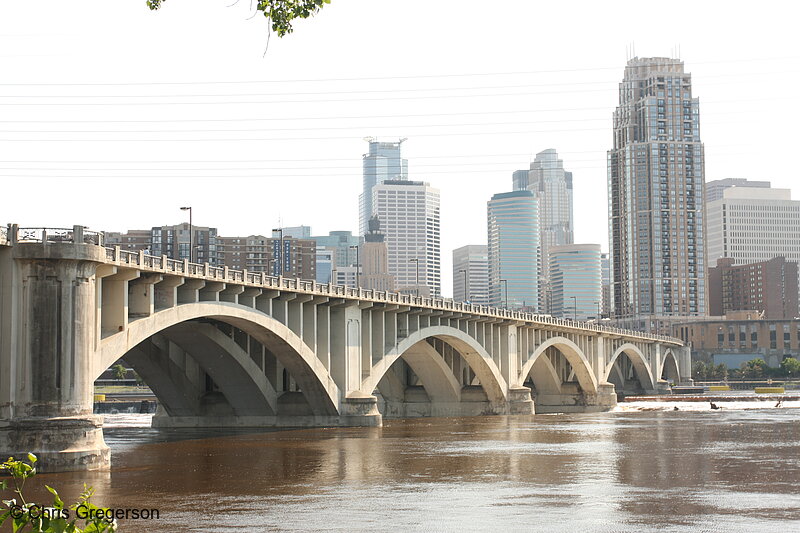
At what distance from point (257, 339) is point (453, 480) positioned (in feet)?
92.4

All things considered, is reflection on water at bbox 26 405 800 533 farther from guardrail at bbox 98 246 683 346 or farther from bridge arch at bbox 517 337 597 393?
bridge arch at bbox 517 337 597 393

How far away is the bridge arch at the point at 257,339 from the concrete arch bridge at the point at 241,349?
0.10 m

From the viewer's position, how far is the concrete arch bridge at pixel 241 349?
43.8m

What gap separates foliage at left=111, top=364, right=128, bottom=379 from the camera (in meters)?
176

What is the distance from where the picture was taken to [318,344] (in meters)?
72.9

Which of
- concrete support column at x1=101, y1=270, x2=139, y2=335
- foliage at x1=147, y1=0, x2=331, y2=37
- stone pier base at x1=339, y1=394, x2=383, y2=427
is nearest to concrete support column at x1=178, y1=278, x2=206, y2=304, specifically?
concrete support column at x1=101, y1=270, x2=139, y2=335

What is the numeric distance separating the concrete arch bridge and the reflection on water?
10.7 ft

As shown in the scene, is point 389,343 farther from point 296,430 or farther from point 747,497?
point 747,497

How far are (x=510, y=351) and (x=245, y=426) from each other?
37958mm

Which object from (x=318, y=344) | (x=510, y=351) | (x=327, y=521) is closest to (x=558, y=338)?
(x=510, y=351)

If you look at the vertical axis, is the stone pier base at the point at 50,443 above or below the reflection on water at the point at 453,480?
above

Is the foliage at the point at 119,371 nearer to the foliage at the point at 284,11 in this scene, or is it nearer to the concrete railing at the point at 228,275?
the concrete railing at the point at 228,275

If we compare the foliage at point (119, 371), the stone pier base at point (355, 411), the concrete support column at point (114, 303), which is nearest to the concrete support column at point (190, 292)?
the concrete support column at point (114, 303)

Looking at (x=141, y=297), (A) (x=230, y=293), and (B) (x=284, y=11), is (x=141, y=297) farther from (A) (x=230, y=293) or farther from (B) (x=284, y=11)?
(B) (x=284, y=11)
